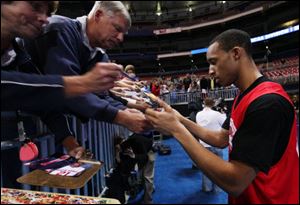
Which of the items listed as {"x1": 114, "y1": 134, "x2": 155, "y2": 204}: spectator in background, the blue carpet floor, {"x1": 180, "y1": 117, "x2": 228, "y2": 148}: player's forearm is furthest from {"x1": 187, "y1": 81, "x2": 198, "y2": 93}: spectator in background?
{"x1": 180, "y1": 117, "x2": 228, "y2": 148}: player's forearm

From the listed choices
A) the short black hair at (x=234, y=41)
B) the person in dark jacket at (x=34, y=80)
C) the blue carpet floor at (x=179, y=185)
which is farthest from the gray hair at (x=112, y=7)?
the blue carpet floor at (x=179, y=185)

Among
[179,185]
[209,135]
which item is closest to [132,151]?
[179,185]

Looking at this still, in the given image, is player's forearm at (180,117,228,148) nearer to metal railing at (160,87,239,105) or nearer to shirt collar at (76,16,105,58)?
shirt collar at (76,16,105,58)

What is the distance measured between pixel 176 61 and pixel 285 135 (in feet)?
85.0

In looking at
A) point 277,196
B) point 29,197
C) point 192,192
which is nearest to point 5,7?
point 29,197

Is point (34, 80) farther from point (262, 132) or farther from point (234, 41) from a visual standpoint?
point (234, 41)

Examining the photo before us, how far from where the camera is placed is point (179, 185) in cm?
534

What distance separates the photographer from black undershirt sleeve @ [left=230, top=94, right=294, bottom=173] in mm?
1204

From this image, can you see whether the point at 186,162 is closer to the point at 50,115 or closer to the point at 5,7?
the point at 50,115

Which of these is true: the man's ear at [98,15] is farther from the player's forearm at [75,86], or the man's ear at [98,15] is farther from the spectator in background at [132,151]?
the spectator in background at [132,151]

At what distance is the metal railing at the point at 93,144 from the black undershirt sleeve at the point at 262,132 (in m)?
1.21

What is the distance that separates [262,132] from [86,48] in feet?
3.12

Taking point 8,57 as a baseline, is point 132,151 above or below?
below

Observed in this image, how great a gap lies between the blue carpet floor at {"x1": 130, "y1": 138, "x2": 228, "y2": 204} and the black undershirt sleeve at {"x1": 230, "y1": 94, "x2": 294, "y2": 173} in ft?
11.6
